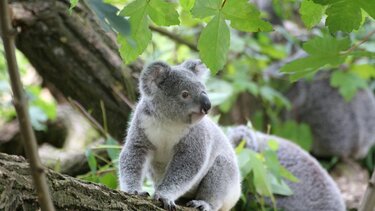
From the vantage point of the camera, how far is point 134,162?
2.68m

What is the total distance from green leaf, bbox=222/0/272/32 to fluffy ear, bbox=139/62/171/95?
3.84 ft

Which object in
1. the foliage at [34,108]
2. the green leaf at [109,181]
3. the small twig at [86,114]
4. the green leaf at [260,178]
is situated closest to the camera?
the green leaf at [109,181]

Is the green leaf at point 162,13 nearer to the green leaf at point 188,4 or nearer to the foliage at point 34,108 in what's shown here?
the green leaf at point 188,4

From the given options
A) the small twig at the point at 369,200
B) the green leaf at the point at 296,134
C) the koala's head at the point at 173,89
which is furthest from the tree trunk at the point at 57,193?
the green leaf at the point at 296,134

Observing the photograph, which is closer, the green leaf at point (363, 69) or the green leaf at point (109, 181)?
the green leaf at point (109, 181)

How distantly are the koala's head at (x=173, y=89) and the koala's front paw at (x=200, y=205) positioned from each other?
36cm

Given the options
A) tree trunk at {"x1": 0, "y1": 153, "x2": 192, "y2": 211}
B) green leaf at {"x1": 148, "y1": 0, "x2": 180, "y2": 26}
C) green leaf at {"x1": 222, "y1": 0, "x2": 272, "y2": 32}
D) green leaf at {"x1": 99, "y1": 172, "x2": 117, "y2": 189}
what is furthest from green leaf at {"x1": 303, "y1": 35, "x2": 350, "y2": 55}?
green leaf at {"x1": 99, "y1": 172, "x2": 117, "y2": 189}

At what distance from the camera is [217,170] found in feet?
9.30

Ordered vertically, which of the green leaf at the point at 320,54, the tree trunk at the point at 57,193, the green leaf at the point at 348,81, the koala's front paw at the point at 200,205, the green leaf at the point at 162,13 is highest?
the green leaf at the point at 162,13

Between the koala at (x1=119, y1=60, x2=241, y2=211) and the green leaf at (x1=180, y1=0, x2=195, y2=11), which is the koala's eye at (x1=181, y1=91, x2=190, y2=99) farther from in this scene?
the green leaf at (x1=180, y1=0, x2=195, y2=11)

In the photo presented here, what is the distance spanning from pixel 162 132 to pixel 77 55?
1375mm

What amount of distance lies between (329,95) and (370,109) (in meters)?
0.52

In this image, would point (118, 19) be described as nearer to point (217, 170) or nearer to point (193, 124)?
point (193, 124)

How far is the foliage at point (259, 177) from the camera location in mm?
3393
